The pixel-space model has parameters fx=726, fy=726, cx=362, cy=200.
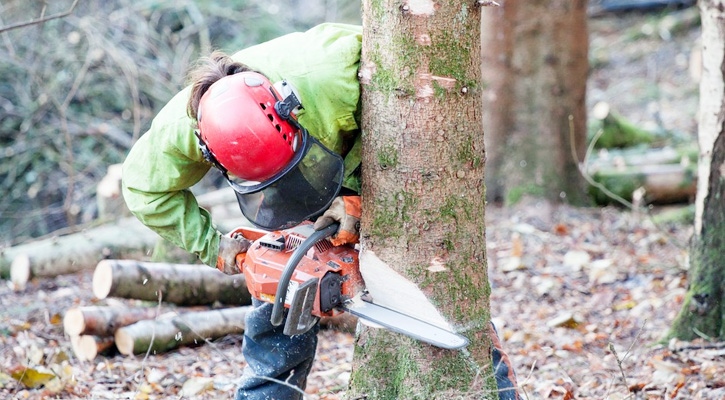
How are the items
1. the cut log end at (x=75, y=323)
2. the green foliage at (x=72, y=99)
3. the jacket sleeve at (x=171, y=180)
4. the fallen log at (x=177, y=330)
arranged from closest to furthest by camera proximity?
the jacket sleeve at (x=171, y=180) → the cut log end at (x=75, y=323) → the fallen log at (x=177, y=330) → the green foliage at (x=72, y=99)

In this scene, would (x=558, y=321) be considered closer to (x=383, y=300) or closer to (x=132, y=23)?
(x=383, y=300)

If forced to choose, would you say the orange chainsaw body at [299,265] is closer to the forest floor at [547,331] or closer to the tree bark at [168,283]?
the forest floor at [547,331]

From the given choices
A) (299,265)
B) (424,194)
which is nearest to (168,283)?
(299,265)

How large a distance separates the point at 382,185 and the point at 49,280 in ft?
12.8

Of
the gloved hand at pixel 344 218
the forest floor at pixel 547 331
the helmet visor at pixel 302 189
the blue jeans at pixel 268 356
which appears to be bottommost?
the forest floor at pixel 547 331

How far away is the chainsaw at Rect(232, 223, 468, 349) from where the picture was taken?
8.59ft

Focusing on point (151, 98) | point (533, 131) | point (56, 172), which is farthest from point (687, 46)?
point (56, 172)

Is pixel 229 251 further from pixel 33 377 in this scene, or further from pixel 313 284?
pixel 33 377

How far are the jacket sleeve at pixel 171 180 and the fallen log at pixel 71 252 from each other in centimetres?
274

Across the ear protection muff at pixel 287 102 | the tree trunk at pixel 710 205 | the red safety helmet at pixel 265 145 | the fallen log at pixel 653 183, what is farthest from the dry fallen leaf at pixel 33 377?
the fallen log at pixel 653 183

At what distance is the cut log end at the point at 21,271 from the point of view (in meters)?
5.38

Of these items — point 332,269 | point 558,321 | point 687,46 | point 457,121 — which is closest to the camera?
point 457,121

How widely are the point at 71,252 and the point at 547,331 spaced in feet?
11.7

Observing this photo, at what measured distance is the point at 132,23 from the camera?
8.18 metres
